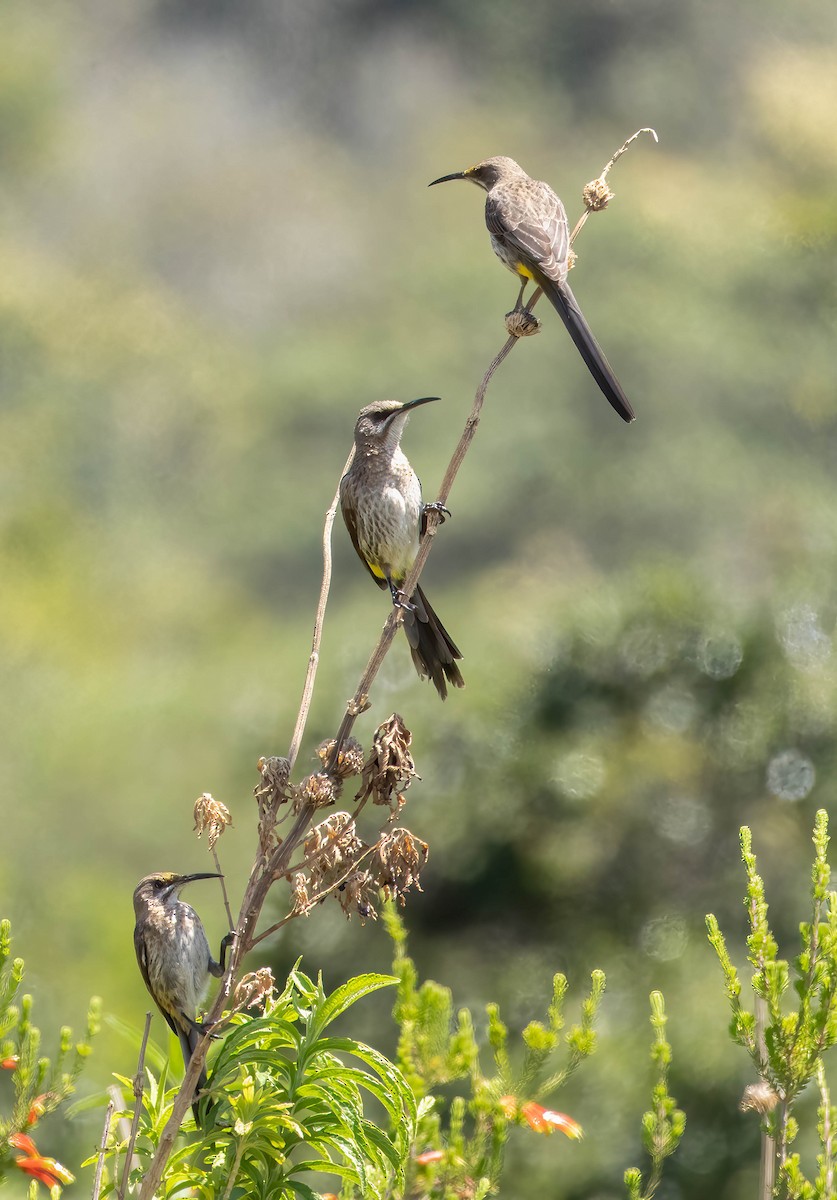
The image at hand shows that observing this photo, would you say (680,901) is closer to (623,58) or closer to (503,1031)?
(503,1031)

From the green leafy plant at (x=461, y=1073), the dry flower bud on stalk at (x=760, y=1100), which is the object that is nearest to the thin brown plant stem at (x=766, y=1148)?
the dry flower bud on stalk at (x=760, y=1100)

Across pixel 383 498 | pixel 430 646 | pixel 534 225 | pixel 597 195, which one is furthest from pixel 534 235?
pixel 597 195

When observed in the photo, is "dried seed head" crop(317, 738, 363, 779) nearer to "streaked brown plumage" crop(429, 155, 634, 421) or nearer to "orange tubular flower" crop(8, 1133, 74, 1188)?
"orange tubular flower" crop(8, 1133, 74, 1188)

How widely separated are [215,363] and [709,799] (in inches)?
280

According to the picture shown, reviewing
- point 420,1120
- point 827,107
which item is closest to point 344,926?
point 420,1120

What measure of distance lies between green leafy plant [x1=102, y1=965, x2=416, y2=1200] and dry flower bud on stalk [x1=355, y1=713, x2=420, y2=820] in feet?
0.89

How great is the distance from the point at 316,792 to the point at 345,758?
8 cm

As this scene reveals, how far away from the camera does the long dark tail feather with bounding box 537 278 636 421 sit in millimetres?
2527

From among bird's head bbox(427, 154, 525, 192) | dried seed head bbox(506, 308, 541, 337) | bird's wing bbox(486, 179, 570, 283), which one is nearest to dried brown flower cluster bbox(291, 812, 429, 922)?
A: dried seed head bbox(506, 308, 541, 337)

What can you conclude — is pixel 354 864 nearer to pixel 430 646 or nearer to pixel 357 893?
pixel 357 893

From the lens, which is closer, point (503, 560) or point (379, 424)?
point (379, 424)

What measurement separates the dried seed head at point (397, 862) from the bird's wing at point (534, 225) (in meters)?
2.08

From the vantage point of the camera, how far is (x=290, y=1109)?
2008 millimetres

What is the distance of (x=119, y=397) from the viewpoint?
40.0ft
